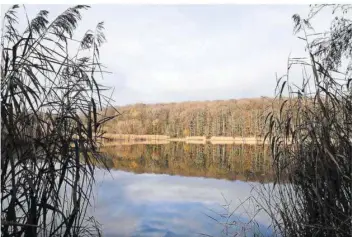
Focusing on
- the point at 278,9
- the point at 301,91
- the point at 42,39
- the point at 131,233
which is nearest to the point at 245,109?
the point at 278,9

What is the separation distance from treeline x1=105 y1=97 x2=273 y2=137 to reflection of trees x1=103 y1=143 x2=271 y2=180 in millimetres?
118

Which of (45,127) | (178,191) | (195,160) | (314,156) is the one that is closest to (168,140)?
(178,191)

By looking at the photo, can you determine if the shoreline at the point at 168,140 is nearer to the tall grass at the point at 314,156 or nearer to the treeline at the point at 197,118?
the treeline at the point at 197,118

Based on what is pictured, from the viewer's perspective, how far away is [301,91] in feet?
6.00

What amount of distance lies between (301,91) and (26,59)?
3.62 ft

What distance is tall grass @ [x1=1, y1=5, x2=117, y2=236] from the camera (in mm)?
1331

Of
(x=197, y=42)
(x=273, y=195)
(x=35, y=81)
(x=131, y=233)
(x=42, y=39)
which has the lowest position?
(x=131, y=233)

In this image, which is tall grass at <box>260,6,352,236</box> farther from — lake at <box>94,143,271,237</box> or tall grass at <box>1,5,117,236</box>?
tall grass at <box>1,5,117,236</box>

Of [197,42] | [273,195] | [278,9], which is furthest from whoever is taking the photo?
[197,42]

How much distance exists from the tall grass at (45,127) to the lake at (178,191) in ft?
2.57

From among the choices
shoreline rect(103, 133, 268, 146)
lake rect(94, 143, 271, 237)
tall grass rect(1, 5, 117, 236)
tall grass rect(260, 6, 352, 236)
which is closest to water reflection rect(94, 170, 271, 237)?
lake rect(94, 143, 271, 237)

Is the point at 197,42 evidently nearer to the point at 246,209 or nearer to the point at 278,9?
the point at 278,9

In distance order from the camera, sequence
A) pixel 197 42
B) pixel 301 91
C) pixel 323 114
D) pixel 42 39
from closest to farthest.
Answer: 1. pixel 42 39
2. pixel 323 114
3. pixel 301 91
4. pixel 197 42

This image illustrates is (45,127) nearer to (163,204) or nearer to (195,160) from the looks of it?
(163,204)
